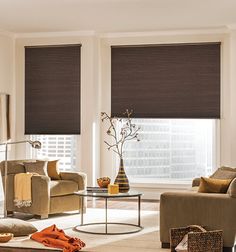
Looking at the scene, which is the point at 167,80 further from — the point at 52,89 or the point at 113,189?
the point at 113,189

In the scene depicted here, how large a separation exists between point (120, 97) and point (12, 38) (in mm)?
2238

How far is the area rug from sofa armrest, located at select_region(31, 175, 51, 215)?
0.16 m

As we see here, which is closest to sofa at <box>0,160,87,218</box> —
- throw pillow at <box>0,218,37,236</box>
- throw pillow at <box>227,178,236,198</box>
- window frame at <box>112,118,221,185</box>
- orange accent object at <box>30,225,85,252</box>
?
throw pillow at <box>0,218,37,236</box>

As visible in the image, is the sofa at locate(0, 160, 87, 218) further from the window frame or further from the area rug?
the window frame

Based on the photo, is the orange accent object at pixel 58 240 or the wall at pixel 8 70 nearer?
the orange accent object at pixel 58 240

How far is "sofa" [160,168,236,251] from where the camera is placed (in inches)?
233

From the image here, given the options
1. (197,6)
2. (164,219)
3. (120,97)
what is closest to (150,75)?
(120,97)

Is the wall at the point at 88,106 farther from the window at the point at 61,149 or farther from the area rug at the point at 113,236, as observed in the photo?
the area rug at the point at 113,236

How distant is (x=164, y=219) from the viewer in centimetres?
613

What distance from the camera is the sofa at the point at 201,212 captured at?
19.4 ft

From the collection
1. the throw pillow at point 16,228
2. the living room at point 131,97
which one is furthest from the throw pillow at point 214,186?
the living room at point 131,97

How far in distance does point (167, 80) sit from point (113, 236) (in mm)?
4082

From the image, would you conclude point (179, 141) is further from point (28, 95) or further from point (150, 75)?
point (28, 95)

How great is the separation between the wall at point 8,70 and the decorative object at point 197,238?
5.00 metres
